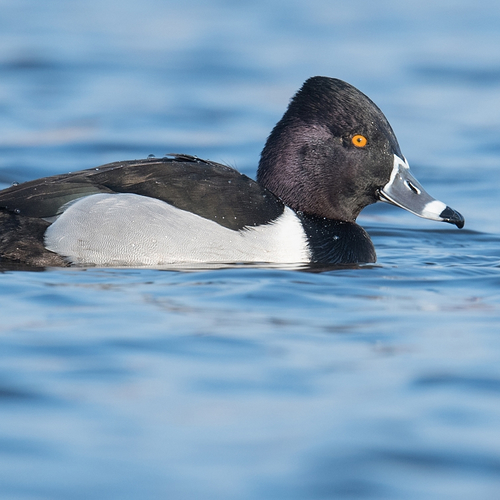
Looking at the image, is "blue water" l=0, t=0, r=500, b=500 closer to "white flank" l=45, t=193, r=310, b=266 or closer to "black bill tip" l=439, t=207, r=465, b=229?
"white flank" l=45, t=193, r=310, b=266

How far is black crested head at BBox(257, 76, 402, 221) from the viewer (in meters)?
7.13

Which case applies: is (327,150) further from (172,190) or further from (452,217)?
(172,190)

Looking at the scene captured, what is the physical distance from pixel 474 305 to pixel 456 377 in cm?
127

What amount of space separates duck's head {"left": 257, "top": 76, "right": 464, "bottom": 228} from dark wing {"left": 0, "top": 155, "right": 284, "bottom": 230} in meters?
0.45

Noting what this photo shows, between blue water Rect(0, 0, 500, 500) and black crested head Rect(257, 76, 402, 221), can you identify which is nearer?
blue water Rect(0, 0, 500, 500)

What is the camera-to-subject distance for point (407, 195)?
7465 mm

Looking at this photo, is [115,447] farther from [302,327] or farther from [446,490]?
[302,327]

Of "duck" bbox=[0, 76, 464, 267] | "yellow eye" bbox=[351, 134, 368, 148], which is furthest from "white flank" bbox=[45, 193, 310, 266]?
"yellow eye" bbox=[351, 134, 368, 148]

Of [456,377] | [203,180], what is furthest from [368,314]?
[203,180]

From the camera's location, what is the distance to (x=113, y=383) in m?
4.73

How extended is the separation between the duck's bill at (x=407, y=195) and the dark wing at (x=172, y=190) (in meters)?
1.02

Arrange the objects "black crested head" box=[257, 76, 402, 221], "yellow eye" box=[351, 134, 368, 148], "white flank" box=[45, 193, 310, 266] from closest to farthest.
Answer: "white flank" box=[45, 193, 310, 266]
"black crested head" box=[257, 76, 402, 221]
"yellow eye" box=[351, 134, 368, 148]

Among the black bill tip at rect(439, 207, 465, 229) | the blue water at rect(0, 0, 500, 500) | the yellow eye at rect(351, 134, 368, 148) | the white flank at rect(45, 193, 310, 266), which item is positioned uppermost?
the yellow eye at rect(351, 134, 368, 148)

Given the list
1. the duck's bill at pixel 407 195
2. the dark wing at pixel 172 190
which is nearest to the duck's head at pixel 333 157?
the duck's bill at pixel 407 195
